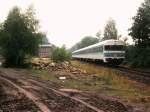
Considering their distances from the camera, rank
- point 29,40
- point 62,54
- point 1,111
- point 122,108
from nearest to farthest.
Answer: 1. point 1,111
2. point 122,108
3. point 29,40
4. point 62,54

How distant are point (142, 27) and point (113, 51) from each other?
14.2 ft

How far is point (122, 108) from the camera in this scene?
512 inches

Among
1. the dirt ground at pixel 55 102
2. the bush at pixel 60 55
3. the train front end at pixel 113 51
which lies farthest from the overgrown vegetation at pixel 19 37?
the dirt ground at pixel 55 102

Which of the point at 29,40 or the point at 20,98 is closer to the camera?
the point at 20,98

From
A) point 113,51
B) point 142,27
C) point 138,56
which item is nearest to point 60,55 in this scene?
point 113,51

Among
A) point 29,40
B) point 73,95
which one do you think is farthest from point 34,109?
point 29,40

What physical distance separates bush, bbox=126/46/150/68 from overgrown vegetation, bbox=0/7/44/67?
37.8 ft

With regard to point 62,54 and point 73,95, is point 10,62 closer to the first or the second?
point 62,54

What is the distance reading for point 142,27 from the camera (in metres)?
41.8

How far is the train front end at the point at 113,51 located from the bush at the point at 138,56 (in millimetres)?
1414

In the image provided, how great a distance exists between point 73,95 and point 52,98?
1.45m

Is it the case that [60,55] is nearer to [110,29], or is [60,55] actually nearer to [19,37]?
[19,37]

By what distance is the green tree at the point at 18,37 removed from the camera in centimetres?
4034

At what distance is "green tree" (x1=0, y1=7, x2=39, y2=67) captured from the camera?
40344 mm
